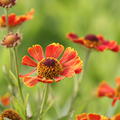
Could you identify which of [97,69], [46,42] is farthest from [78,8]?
[97,69]

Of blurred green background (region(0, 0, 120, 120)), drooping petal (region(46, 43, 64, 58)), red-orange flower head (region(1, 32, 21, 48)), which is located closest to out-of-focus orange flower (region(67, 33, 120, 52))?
drooping petal (region(46, 43, 64, 58))

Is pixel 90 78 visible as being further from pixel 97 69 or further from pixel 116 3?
pixel 116 3

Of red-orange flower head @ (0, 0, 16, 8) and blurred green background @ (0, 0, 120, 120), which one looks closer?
red-orange flower head @ (0, 0, 16, 8)

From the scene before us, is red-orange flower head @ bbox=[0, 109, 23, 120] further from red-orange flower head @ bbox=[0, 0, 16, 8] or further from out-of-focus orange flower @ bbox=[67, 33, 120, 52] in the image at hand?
out-of-focus orange flower @ bbox=[67, 33, 120, 52]

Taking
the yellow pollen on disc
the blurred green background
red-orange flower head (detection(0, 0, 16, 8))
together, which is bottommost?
the blurred green background

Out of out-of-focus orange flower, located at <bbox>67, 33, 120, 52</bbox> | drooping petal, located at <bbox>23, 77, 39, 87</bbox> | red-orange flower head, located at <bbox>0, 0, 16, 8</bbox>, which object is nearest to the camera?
drooping petal, located at <bbox>23, 77, 39, 87</bbox>

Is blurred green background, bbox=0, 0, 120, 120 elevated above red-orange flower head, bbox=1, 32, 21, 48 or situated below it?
below

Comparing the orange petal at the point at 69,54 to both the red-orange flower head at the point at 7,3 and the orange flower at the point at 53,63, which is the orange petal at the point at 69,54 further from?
the red-orange flower head at the point at 7,3

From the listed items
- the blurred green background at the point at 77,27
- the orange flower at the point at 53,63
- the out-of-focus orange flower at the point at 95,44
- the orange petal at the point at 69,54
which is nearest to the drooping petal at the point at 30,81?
the orange flower at the point at 53,63

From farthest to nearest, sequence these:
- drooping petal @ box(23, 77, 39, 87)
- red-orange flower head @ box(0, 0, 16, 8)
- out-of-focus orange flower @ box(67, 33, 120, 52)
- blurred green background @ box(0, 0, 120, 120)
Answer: blurred green background @ box(0, 0, 120, 120) < out-of-focus orange flower @ box(67, 33, 120, 52) < red-orange flower head @ box(0, 0, 16, 8) < drooping petal @ box(23, 77, 39, 87)
